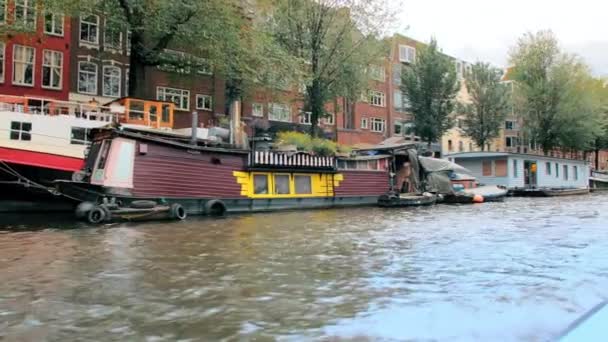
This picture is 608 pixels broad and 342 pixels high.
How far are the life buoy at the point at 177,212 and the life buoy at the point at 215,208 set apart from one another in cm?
188

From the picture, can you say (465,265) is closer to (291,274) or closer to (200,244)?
(291,274)

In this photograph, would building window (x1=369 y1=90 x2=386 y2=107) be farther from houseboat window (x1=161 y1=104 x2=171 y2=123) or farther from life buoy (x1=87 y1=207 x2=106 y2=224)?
life buoy (x1=87 y1=207 x2=106 y2=224)

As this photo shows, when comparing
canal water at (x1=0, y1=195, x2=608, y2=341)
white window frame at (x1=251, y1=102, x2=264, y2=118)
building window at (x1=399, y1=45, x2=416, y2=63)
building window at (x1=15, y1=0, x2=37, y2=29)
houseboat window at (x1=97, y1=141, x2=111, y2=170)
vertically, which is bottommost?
canal water at (x1=0, y1=195, x2=608, y2=341)

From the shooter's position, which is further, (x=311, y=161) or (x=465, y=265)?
(x=311, y=161)

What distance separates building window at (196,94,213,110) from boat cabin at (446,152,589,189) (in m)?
20.8

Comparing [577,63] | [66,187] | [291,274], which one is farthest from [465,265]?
[577,63]

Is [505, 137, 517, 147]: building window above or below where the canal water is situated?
above

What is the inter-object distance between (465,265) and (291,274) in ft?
10.1

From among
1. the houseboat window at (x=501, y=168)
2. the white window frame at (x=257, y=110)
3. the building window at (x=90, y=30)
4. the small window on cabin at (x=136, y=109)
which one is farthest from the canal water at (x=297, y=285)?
the houseboat window at (x=501, y=168)

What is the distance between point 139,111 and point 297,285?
17942mm

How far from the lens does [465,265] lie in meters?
8.96

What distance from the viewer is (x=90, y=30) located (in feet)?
113

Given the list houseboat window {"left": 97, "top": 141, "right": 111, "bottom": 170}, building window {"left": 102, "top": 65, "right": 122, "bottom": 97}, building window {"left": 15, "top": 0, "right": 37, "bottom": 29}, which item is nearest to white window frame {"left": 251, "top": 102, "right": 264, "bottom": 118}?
building window {"left": 102, "top": 65, "right": 122, "bottom": 97}

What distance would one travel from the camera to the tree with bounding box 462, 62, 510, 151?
51562mm
